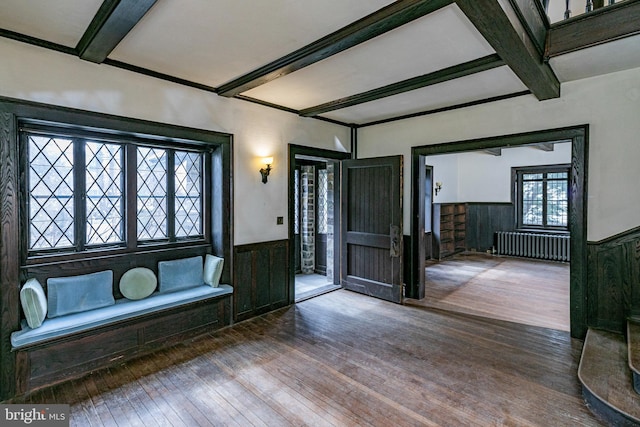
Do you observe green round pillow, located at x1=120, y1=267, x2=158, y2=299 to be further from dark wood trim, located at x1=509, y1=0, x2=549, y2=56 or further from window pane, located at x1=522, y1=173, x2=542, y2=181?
window pane, located at x1=522, y1=173, x2=542, y2=181

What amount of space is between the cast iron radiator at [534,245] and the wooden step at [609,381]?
5.06m

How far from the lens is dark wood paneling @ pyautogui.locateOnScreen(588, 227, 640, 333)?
3.22m

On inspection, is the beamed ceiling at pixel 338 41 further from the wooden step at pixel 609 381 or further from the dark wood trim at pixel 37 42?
the wooden step at pixel 609 381

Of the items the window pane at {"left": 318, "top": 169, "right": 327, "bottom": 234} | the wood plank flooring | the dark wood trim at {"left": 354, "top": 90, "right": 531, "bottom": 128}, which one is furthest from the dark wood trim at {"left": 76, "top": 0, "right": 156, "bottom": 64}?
the window pane at {"left": 318, "top": 169, "right": 327, "bottom": 234}

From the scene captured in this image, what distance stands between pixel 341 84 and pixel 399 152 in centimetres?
176

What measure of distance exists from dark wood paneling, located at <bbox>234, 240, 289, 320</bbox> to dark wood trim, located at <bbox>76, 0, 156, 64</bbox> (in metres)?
2.30

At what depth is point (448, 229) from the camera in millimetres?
8469

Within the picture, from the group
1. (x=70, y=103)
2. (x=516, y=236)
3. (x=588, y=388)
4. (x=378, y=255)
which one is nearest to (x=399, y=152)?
(x=378, y=255)

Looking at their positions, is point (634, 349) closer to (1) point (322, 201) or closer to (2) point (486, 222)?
(1) point (322, 201)

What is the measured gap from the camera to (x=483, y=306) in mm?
4547

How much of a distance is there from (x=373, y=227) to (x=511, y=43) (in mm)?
3066

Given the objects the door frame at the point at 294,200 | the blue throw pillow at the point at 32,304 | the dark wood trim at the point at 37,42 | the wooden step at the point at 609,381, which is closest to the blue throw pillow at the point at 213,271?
the door frame at the point at 294,200

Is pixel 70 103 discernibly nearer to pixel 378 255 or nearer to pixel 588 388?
pixel 378 255

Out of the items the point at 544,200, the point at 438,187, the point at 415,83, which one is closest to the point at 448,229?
the point at 438,187
